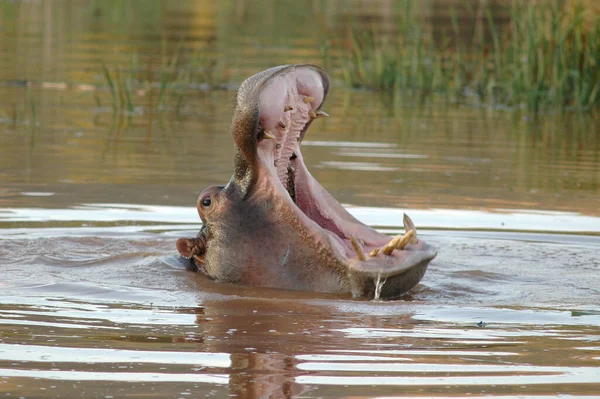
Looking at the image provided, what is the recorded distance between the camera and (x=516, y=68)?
1268cm

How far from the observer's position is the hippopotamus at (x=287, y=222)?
477cm

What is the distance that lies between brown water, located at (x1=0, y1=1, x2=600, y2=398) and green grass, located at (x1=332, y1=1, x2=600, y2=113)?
338mm

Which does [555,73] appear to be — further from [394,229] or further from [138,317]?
[138,317]

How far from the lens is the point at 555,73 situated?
12562mm

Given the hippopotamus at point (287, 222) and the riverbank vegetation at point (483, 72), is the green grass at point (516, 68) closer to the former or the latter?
the riverbank vegetation at point (483, 72)

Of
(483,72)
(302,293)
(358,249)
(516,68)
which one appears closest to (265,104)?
(358,249)

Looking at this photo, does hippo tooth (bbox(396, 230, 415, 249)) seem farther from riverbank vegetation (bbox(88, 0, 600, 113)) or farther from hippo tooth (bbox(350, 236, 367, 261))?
riverbank vegetation (bbox(88, 0, 600, 113))

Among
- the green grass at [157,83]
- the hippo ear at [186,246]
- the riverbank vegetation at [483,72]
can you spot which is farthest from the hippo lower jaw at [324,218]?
Result: the riverbank vegetation at [483,72]

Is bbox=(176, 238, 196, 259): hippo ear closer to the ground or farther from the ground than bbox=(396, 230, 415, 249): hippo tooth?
closer to the ground

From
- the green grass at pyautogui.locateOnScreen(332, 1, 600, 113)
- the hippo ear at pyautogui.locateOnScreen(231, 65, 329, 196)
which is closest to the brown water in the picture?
the green grass at pyautogui.locateOnScreen(332, 1, 600, 113)

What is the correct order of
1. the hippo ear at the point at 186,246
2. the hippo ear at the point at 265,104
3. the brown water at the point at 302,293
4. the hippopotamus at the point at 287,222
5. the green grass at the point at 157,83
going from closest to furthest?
1. the brown water at the point at 302,293
2. the hippo ear at the point at 265,104
3. the hippopotamus at the point at 287,222
4. the hippo ear at the point at 186,246
5. the green grass at the point at 157,83

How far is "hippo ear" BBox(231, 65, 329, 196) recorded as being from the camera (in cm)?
466

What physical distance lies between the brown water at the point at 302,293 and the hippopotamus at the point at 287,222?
108 mm

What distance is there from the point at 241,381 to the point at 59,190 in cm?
441
